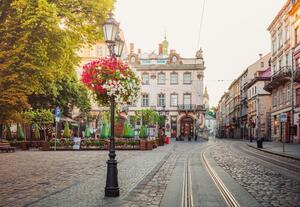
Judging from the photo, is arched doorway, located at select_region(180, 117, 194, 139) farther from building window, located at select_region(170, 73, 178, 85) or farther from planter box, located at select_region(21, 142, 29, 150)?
planter box, located at select_region(21, 142, 29, 150)

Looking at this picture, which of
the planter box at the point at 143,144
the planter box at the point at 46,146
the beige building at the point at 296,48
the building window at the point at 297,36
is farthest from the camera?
the building window at the point at 297,36

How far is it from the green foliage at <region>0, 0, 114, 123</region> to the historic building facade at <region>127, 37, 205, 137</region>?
165 ft

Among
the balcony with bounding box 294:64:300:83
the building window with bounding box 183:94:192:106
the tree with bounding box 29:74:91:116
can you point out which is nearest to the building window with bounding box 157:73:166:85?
the building window with bounding box 183:94:192:106

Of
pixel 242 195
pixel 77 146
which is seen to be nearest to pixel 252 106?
pixel 77 146

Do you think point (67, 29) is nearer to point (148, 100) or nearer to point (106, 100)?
point (106, 100)

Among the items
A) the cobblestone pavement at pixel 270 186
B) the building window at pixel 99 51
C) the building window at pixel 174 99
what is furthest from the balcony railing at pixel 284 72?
the building window at pixel 99 51

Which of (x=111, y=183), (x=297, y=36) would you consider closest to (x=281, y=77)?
(x=297, y=36)

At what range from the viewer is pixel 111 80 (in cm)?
885

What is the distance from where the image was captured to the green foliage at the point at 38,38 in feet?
39.8

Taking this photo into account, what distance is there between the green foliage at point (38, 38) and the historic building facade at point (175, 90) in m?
50.4

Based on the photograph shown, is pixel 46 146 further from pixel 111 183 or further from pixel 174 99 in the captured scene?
pixel 174 99

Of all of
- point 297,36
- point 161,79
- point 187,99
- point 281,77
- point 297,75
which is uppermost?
point 297,36

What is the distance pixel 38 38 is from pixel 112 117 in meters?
5.98

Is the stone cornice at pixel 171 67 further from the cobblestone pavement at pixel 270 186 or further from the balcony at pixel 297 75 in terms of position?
the cobblestone pavement at pixel 270 186
